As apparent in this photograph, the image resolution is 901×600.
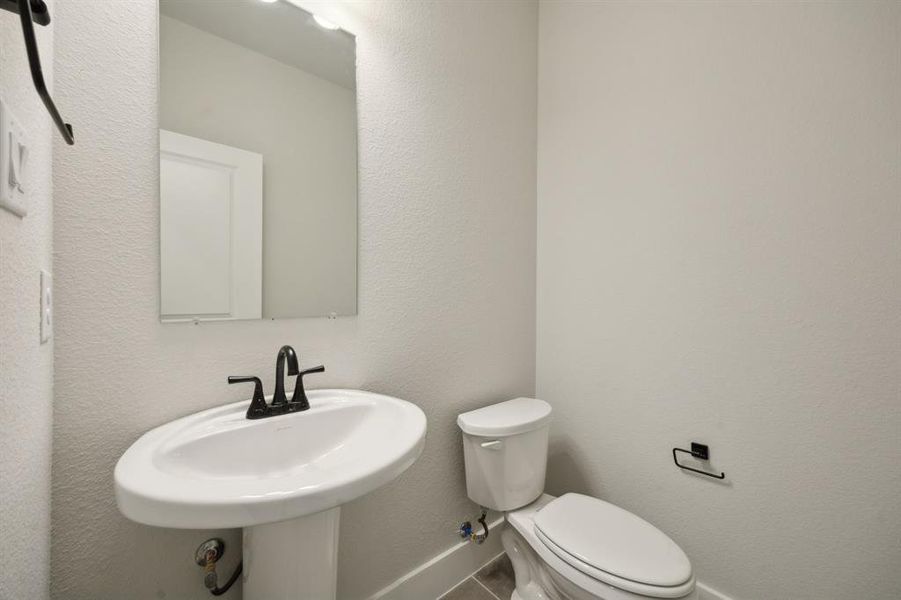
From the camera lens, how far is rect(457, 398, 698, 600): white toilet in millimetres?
854

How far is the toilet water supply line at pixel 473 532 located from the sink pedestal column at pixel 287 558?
65cm

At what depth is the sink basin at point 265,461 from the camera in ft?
1.65

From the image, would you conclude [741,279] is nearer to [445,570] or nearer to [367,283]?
[367,283]

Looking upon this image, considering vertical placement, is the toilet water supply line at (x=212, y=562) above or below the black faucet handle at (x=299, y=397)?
below

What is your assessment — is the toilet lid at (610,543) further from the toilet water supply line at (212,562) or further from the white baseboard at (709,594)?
the toilet water supply line at (212,562)

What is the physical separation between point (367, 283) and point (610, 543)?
3.35 feet

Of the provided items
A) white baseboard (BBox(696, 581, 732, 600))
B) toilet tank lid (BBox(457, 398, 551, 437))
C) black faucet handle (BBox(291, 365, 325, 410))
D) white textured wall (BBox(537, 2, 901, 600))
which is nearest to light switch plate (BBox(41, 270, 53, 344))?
black faucet handle (BBox(291, 365, 325, 410))

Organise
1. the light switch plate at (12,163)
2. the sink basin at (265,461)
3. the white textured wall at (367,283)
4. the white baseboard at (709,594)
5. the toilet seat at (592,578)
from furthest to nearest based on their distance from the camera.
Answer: the white baseboard at (709,594) → the toilet seat at (592,578) → the white textured wall at (367,283) → the sink basin at (265,461) → the light switch plate at (12,163)

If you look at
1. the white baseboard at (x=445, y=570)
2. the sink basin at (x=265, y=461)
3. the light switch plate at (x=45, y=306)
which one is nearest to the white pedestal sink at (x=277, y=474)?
the sink basin at (x=265, y=461)

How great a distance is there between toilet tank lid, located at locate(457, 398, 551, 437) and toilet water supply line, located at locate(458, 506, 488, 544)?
0.41 m

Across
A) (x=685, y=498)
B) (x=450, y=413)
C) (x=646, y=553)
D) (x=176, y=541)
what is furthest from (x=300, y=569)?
(x=685, y=498)

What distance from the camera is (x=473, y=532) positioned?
133cm

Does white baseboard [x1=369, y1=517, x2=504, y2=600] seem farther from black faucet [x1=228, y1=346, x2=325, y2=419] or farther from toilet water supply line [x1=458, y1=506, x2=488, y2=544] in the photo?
black faucet [x1=228, y1=346, x2=325, y2=419]

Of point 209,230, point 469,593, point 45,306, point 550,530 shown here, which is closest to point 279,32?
point 209,230
